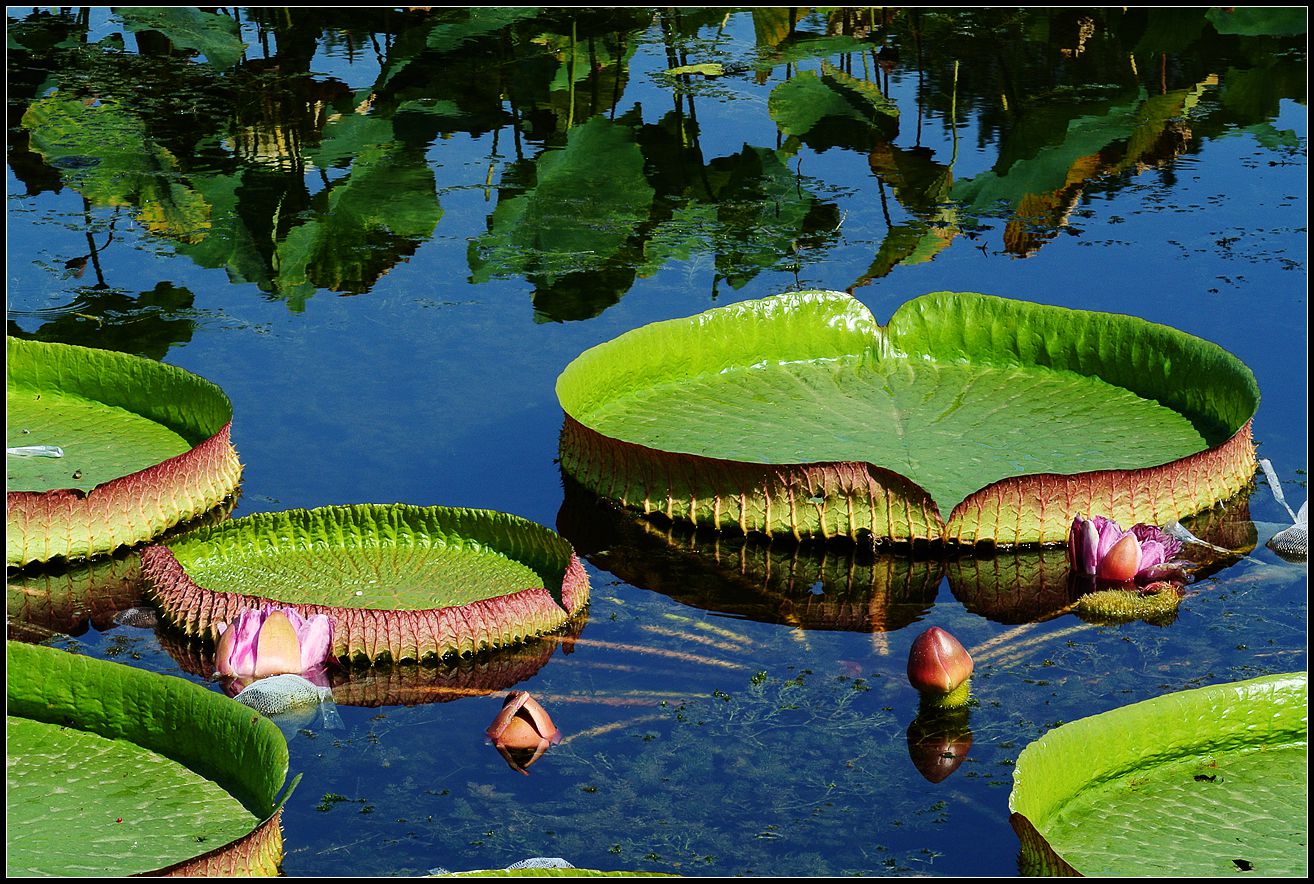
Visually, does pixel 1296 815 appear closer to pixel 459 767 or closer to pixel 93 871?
pixel 459 767

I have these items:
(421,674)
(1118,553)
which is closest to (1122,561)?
(1118,553)

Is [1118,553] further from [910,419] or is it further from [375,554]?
[375,554]

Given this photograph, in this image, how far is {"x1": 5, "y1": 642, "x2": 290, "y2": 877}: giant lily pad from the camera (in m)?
3.08

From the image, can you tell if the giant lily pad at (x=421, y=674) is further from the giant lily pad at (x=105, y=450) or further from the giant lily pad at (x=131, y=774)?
the giant lily pad at (x=105, y=450)

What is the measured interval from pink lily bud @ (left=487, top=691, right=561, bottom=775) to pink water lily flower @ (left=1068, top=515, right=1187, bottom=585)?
1.65 meters

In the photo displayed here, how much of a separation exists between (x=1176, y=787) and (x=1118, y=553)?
1207 mm

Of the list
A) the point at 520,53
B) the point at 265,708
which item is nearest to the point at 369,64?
the point at 520,53

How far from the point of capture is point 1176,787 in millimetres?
3350

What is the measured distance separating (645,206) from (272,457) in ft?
8.68

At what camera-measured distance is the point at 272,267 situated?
22.7ft

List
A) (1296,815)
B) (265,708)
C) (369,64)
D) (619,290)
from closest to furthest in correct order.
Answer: (1296,815), (265,708), (619,290), (369,64)

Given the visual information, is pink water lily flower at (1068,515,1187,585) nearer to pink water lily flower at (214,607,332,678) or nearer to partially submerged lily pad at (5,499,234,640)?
pink water lily flower at (214,607,332,678)

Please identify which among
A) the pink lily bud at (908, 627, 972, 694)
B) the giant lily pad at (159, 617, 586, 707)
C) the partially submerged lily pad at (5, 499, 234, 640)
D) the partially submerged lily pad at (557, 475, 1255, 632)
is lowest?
the partially submerged lily pad at (557, 475, 1255, 632)

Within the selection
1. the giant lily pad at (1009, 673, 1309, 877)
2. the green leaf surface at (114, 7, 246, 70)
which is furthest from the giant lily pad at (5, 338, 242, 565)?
the green leaf surface at (114, 7, 246, 70)
